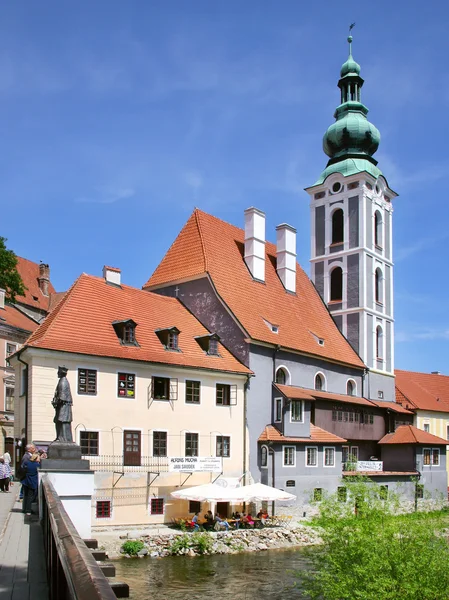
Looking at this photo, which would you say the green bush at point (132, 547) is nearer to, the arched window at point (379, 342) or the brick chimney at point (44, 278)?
the arched window at point (379, 342)

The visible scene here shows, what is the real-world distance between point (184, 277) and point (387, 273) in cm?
1481

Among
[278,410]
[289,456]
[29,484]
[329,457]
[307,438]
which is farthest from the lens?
[329,457]

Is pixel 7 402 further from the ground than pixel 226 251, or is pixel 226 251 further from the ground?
pixel 226 251

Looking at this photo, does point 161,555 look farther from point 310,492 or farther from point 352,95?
point 352,95

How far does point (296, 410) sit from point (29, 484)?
19250 mm

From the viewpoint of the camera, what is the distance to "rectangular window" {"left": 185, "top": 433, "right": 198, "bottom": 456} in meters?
27.8

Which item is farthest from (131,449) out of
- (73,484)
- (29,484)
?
(73,484)

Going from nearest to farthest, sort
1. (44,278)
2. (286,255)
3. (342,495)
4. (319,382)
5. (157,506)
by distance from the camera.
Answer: (342,495), (157,506), (319,382), (286,255), (44,278)

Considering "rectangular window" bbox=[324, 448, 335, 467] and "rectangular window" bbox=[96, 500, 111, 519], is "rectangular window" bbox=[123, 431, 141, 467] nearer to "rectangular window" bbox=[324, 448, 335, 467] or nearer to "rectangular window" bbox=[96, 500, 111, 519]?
"rectangular window" bbox=[96, 500, 111, 519]

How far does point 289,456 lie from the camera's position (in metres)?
30.7

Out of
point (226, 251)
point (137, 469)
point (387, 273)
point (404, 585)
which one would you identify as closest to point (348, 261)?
point (387, 273)

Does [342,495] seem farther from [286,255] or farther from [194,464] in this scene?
[286,255]

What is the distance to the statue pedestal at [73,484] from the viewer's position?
38.8 feet

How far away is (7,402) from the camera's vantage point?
142 ft
